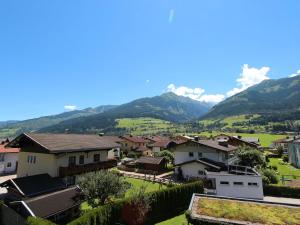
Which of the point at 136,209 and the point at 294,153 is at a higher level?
the point at 294,153

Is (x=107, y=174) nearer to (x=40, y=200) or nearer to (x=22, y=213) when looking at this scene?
(x=40, y=200)

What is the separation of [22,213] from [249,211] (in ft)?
78.2

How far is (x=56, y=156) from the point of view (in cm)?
3316

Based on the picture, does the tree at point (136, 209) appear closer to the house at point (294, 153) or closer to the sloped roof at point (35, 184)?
the sloped roof at point (35, 184)

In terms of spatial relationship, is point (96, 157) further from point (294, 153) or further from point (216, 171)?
point (294, 153)

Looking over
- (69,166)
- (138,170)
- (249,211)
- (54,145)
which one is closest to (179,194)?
(249,211)

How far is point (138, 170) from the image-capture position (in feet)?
206

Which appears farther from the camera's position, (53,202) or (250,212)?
(250,212)

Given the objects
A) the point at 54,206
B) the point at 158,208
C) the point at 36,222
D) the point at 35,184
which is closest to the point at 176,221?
the point at 158,208

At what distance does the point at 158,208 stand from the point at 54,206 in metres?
12.8

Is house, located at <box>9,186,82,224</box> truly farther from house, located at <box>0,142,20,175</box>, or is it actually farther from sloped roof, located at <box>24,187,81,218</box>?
house, located at <box>0,142,20,175</box>

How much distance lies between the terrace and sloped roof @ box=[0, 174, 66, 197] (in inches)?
694

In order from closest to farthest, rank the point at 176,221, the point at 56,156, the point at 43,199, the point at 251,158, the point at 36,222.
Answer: the point at 36,222, the point at 43,199, the point at 176,221, the point at 56,156, the point at 251,158

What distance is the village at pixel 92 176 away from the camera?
2527 cm
